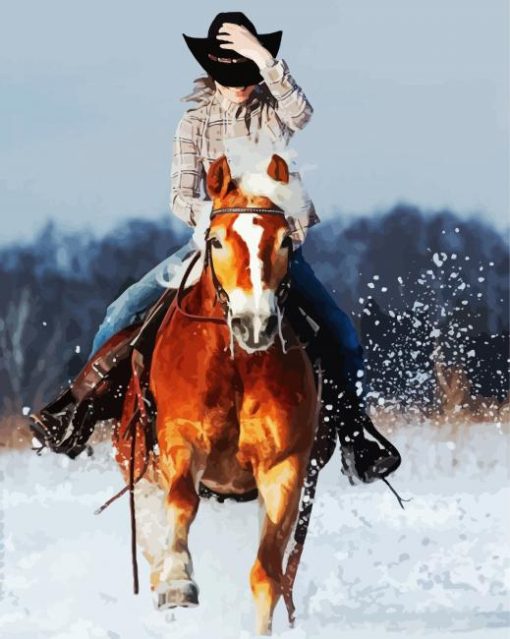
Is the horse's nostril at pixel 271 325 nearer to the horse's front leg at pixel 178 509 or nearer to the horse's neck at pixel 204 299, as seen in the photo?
the horse's neck at pixel 204 299

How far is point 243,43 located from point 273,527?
2789mm

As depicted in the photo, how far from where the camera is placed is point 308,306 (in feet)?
27.1

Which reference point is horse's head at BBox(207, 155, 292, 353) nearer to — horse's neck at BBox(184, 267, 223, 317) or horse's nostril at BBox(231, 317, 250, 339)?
horse's nostril at BBox(231, 317, 250, 339)

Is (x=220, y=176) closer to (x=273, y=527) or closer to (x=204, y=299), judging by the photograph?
(x=204, y=299)

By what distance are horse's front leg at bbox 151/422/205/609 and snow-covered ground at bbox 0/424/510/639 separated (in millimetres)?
919

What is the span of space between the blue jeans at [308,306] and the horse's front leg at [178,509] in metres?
1.18

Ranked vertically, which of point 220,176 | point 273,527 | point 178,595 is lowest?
point 178,595

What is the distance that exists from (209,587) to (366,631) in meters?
1.05

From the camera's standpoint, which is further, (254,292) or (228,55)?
(228,55)

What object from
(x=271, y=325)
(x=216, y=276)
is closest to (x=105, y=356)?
(x=216, y=276)

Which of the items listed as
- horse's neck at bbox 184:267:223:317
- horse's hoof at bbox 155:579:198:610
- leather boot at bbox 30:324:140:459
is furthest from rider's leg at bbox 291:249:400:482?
horse's hoof at bbox 155:579:198:610

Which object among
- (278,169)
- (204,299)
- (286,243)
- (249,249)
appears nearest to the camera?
(249,249)

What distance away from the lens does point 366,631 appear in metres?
8.66

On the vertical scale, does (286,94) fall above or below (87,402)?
above
